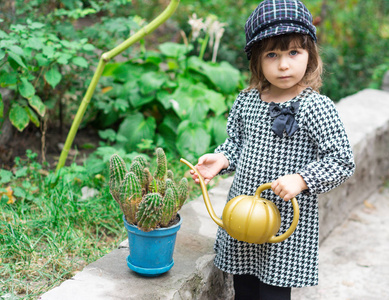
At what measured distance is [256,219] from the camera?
6.07ft

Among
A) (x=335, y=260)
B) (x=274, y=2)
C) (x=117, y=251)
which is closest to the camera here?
(x=274, y=2)

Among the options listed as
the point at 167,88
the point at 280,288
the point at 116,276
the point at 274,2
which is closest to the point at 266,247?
the point at 280,288

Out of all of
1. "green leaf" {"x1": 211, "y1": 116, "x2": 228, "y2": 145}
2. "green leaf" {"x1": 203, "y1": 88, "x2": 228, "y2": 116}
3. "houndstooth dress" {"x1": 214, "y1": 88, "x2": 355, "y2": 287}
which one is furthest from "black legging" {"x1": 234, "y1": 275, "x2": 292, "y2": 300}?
"green leaf" {"x1": 203, "y1": 88, "x2": 228, "y2": 116}

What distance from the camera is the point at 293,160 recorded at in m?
2.00

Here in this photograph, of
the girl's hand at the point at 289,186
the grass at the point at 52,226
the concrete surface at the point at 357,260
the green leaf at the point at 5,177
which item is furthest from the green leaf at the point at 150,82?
the girl's hand at the point at 289,186

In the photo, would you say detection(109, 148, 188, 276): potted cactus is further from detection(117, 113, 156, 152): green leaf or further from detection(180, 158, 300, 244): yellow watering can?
detection(117, 113, 156, 152): green leaf

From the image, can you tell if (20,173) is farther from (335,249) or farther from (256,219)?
(335,249)

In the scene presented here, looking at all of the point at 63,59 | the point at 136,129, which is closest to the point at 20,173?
the point at 63,59

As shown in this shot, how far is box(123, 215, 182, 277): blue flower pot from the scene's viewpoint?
6.39 ft

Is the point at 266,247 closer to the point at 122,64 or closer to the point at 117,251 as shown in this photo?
the point at 117,251

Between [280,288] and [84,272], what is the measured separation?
0.79 metres

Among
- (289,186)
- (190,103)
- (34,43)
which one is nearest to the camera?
(289,186)

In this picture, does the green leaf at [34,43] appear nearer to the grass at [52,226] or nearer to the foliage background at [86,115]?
the foliage background at [86,115]

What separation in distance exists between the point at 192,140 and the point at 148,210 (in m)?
1.80
